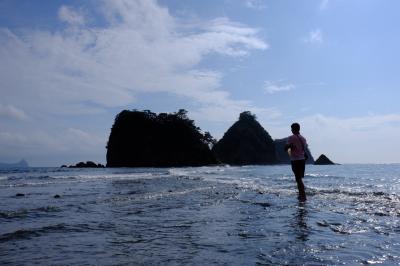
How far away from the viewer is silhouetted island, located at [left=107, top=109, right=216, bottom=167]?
120875 millimetres

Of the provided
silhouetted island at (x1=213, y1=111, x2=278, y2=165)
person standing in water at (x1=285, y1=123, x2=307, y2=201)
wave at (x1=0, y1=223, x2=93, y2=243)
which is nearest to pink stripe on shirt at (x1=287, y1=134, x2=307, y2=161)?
person standing in water at (x1=285, y1=123, x2=307, y2=201)

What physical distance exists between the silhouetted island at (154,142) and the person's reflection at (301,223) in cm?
10843

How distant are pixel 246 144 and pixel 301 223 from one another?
6045 inches

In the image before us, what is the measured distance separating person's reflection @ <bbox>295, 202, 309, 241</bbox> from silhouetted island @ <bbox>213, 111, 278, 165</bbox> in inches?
5878

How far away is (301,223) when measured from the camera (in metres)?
9.18

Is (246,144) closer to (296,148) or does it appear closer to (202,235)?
(296,148)

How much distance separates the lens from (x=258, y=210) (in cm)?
1158

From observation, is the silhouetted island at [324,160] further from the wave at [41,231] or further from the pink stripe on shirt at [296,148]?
the wave at [41,231]

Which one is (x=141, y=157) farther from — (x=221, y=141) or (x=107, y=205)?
(x=107, y=205)

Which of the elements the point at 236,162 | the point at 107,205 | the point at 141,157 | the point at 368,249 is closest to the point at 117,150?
the point at 141,157

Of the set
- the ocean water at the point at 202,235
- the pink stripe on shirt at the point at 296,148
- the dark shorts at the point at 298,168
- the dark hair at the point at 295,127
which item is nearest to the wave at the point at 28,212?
the ocean water at the point at 202,235

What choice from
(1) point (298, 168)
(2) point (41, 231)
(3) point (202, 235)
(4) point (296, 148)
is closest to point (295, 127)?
(4) point (296, 148)

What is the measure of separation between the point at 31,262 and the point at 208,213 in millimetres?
5805

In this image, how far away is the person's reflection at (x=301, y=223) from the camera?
766 centimetres
